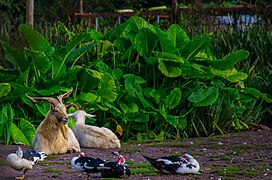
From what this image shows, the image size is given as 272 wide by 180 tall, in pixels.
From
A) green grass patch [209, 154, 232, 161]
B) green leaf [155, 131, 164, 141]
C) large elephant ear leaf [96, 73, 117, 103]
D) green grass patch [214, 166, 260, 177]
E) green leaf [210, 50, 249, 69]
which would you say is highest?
green leaf [210, 50, 249, 69]

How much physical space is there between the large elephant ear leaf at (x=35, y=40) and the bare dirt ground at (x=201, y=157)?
1886 mm

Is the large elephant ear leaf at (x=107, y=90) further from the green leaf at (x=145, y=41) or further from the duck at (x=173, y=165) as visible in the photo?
the duck at (x=173, y=165)

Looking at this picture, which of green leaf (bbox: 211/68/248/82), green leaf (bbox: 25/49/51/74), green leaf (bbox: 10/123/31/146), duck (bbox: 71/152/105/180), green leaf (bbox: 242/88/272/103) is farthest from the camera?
green leaf (bbox: 242/88/272/103)

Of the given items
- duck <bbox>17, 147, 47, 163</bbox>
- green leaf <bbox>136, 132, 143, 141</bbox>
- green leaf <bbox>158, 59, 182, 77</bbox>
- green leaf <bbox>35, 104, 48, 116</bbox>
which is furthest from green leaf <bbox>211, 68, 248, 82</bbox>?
duck <bbox>17, 147, 47, 163</bbox>

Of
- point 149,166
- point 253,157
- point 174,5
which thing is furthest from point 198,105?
point 174,5

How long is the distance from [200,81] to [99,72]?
1.76 metres

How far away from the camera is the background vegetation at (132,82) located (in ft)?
39.8

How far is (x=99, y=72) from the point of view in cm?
1259

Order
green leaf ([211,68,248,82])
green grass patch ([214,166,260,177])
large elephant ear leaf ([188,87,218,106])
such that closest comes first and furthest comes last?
green grass patch ([214,166,260,177]) < large elephant ear leaf ([188,87,218,106]) < green leaf ([211,68,248,82])

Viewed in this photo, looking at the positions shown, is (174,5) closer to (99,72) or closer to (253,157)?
(99,72)

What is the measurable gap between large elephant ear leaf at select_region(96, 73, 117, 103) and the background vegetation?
0.01 metres

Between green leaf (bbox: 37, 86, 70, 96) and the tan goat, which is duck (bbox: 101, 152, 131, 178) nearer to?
the tan goat

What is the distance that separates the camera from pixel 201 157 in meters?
10.6

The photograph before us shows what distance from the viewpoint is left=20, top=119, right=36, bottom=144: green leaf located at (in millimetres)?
11500
